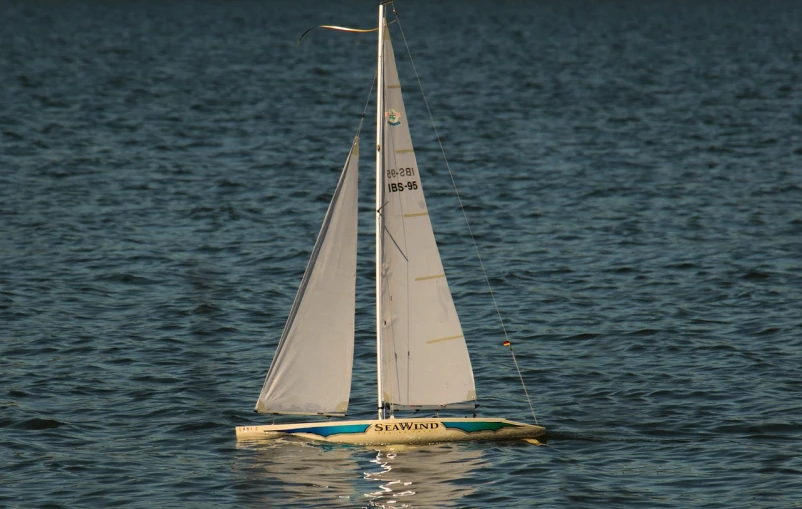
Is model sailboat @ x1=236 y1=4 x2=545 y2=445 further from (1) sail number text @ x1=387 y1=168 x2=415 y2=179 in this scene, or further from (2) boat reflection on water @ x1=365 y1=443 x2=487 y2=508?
(1) sail number text @ x1=387 y1=168 x2=415 y2=179

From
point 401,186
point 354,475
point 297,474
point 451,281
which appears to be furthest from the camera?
point 451,281

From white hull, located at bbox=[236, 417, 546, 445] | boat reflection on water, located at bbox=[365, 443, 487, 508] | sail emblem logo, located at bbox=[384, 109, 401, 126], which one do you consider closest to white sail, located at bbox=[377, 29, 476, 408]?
white hull, located at bbox=[236, 417, 546, 445]

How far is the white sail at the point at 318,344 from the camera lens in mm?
27344

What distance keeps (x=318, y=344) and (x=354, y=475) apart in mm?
3143

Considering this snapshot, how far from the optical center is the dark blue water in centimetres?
2642

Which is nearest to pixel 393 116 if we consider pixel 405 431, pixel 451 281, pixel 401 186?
pixel 401 186

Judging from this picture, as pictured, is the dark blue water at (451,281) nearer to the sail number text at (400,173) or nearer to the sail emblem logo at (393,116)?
the sail number text at (400,173)

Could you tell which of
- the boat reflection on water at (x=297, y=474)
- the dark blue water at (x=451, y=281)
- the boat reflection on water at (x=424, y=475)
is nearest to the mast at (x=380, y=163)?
the boat reflection on water at (x=424, y=475)

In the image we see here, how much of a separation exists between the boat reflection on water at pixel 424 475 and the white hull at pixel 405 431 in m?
0.24

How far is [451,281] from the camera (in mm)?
44281

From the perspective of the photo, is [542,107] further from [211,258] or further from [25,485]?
[25,485]

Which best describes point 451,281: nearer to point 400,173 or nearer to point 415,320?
point 415,320

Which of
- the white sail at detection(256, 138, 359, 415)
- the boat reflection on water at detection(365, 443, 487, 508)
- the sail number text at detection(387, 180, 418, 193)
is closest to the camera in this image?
the boat reflection on water at detection(365, 443, 487, 508)

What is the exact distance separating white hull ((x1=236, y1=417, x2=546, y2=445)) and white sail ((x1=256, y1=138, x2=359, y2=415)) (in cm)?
44
